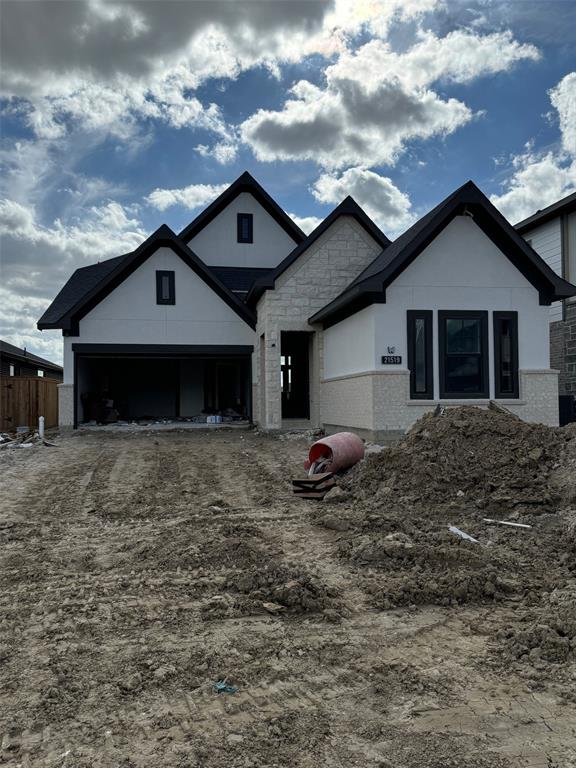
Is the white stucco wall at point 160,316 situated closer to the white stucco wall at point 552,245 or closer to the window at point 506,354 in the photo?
the window at point 506,354

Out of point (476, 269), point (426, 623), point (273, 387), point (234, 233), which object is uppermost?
point (234, 233)

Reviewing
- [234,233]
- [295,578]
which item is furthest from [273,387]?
[295,578]

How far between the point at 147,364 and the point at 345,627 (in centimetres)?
2085

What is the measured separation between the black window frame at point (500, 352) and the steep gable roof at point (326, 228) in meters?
4.85

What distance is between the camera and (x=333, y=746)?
2.81 m

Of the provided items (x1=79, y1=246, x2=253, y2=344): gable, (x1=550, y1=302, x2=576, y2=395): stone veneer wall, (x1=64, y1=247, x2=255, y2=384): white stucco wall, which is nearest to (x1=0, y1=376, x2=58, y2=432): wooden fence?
(x1=64, y1=247, x2=255, y2=384): white stucco wall

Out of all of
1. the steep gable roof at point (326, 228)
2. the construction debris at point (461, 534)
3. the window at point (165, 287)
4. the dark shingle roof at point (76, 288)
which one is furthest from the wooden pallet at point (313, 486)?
the dark shingle roof at point (76, 288)

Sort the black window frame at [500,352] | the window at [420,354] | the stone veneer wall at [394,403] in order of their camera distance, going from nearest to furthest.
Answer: the stone veneer wall at [394,403] → the window at [420,354] → the black window frame at [500,352]

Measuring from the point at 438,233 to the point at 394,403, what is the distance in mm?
4310

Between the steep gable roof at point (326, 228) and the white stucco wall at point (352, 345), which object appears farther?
the steep gable roof at point (326, 228)

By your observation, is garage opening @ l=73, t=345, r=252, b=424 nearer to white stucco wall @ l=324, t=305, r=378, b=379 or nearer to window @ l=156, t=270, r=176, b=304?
window @ l=156, t=270, r=176, b=304

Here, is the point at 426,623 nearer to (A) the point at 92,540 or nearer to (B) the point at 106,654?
(B) the point at 106,654

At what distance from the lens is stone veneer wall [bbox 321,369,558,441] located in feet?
44.4

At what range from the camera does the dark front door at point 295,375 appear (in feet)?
64.0
